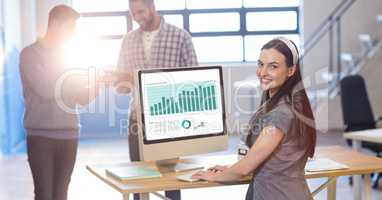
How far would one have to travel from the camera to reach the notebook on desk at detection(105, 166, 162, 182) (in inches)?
114

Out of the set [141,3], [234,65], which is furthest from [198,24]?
[141,3]

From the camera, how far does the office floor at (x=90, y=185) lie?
17.7 ft

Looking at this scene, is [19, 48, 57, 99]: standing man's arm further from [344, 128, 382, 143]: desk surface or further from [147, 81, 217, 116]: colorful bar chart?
[344, 128, 382, 143]: desk surface

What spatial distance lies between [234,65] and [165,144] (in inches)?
239

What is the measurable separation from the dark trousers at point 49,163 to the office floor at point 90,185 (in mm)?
1832

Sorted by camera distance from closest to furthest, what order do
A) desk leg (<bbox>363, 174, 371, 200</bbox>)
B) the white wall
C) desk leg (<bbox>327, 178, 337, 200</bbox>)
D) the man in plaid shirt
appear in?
1. desk leg (<bbox>363, 174, 371, 200</bbox>)
2. desk leg (<bbox>327, 178, 337, 200</bbox>)
3. the man in plaid shirt
4. the white wall

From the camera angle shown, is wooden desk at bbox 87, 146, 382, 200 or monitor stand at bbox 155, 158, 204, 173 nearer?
wooden desk at bbox 87, 146, 382, 200

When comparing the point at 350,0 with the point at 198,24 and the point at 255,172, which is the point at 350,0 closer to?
the point at 198,24

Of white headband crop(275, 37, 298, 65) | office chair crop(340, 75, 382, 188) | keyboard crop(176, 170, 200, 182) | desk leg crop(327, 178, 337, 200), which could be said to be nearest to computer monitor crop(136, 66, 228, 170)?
keyboard crop(176, 170, 200, 182)

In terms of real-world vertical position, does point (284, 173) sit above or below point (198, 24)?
below

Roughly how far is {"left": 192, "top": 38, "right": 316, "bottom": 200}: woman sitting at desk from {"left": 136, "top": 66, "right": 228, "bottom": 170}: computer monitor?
0.43 metres

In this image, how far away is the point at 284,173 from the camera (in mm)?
2688

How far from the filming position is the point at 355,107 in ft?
18.9

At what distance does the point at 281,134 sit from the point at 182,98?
2.08 feet
